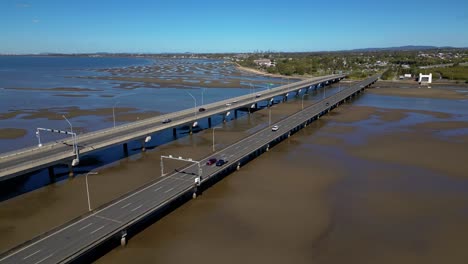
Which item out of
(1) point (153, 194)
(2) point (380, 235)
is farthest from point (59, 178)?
(2) point (380, 235)

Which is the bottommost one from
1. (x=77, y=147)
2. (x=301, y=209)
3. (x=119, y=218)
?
(x=301, y=209)

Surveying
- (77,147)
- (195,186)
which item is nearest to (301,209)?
(195,186)

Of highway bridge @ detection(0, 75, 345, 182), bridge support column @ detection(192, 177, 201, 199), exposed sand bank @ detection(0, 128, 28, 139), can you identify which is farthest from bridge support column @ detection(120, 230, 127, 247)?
exposed sand bank @ detection(0, 128, 28, 139)

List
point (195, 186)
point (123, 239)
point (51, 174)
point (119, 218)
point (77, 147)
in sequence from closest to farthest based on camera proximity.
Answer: point (123, 239) → point (119, 218) → point (195, 186) → point (51, 174) → point (77, 147)

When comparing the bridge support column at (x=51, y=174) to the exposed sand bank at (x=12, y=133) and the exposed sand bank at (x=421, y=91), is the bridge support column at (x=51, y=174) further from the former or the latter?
the exposed sand bank at (x=421, y=91)

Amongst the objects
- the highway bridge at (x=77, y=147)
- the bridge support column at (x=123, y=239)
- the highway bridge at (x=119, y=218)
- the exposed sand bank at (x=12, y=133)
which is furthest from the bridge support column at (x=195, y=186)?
the exposed sand bank at (x=12, y=133)

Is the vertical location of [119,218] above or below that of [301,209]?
above

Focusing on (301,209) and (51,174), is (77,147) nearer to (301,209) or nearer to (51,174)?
(51,174)
